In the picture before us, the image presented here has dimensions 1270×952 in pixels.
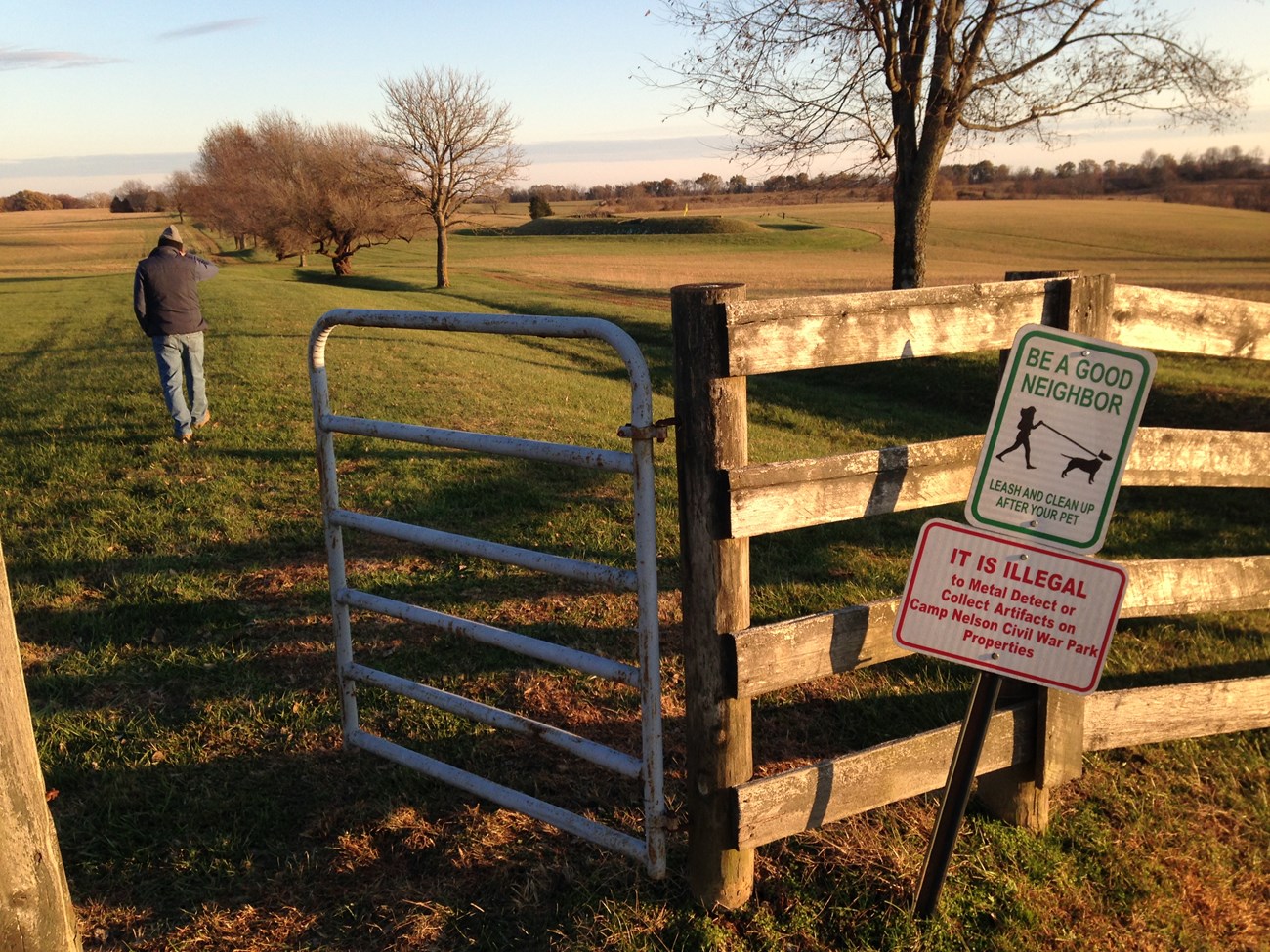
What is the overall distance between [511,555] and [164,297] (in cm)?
762

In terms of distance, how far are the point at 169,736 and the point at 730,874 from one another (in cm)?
254

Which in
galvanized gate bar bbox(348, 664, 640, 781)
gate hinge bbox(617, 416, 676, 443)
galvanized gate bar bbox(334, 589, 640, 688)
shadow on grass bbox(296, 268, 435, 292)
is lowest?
galvanized gate bar bbox(348, 664, 640, 781)

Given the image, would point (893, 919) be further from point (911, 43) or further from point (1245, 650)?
point (911, 43)

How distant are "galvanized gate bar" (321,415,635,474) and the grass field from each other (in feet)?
4.54

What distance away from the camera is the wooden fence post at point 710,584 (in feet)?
9.17

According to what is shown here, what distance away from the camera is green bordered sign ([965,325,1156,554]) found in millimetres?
2684

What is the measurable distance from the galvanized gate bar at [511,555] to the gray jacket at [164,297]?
6.62 metres

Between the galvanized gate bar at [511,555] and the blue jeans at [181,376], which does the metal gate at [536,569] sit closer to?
the galvanized gate bar at [511,555]

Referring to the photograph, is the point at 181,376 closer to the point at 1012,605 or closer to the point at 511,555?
the point at 511,555

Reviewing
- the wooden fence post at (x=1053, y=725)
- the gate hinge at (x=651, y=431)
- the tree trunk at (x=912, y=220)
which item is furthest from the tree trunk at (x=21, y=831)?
the tree trunk at (x=912, y=220)

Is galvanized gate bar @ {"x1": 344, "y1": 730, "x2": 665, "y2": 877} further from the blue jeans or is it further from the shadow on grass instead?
the shadow on grass

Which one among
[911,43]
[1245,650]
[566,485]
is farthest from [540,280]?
[1245,650]

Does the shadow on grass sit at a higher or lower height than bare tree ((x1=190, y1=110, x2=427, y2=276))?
lower

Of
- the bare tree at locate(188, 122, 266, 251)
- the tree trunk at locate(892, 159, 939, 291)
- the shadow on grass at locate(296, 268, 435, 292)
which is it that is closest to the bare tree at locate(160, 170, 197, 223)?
the bare tree at locate(188, 122, 266, 251)
